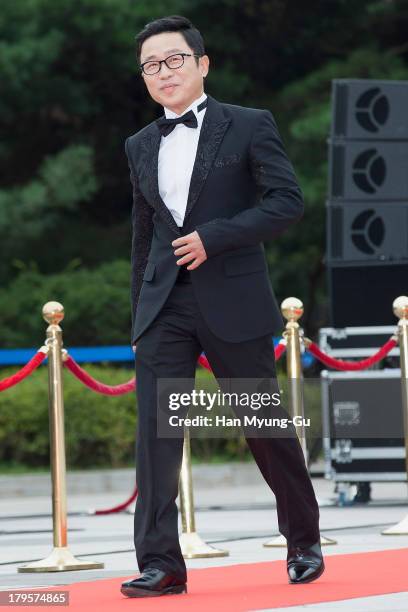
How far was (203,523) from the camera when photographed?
1038 cm

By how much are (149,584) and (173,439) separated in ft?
1.62

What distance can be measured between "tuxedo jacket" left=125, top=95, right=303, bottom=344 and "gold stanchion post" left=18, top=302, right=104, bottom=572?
1716mm

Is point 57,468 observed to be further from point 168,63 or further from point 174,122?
point 168,63

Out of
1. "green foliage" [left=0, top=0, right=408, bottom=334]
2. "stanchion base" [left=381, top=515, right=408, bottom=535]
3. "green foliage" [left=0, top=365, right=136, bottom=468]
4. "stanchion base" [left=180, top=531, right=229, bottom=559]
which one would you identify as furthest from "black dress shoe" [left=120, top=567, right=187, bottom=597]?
"green foliage" [left=0, top=0, right=408, bottom=334]

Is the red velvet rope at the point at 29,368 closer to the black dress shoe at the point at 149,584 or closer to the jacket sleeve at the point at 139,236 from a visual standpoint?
the jacket sleeve at the point at 139,236

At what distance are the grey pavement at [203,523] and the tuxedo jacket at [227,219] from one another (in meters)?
1.07

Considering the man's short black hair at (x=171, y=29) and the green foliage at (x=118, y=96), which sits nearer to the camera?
the man's short black hair at (x=171, y=29)

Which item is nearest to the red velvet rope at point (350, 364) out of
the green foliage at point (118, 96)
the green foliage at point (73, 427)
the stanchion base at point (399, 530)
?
the stanchion base at point (399, 530)

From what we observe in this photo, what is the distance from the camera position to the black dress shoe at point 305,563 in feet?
18.6

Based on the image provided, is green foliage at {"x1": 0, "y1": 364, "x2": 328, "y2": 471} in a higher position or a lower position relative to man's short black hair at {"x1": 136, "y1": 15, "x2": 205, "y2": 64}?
lower

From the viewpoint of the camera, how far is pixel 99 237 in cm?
2494

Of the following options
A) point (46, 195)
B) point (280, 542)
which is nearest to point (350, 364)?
point (280, 542)

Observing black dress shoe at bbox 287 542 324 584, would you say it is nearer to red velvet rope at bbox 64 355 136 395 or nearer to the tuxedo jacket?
the tuxedo jacket

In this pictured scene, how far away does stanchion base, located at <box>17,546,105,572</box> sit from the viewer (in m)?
6.94
